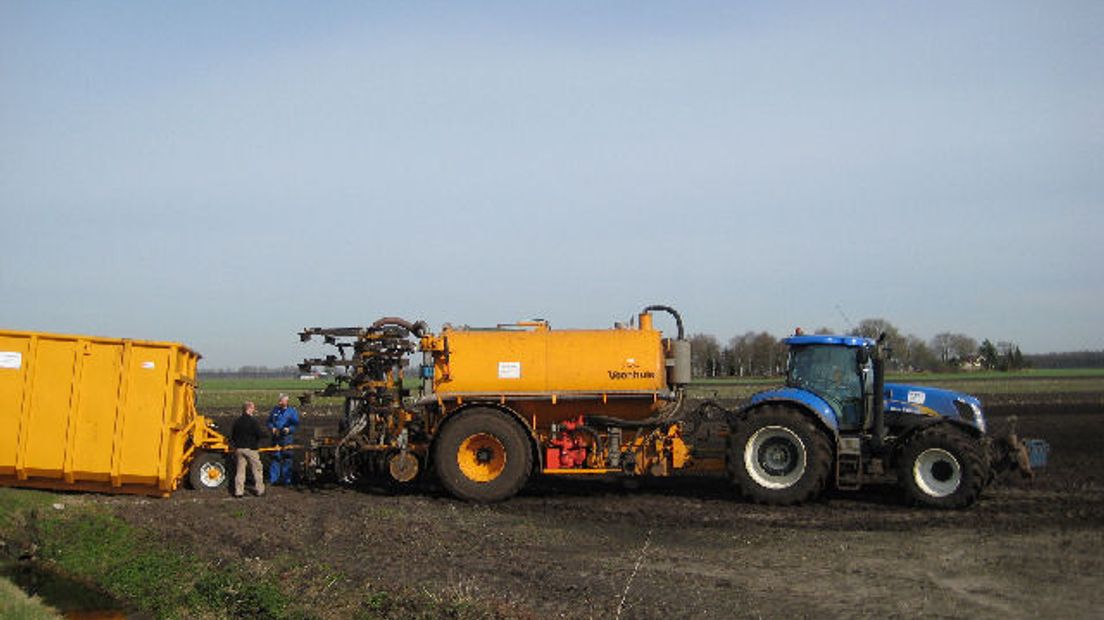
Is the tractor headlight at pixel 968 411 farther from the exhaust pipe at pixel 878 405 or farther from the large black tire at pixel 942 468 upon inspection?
the exhaust pipe at pixel 878 405

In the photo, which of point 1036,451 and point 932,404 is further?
point 932,404

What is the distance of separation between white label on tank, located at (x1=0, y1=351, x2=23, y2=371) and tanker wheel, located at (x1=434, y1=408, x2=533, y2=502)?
6433 millimetres

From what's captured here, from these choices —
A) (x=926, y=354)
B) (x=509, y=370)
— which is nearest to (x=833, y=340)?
(x=509, y=370)

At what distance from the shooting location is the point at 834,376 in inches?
621

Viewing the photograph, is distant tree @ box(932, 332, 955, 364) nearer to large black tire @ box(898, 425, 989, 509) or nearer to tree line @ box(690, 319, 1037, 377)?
tree line @ box(690, 319, 1037, 377)

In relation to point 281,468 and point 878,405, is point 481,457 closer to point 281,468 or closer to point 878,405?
point 281,468

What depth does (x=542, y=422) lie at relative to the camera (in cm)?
1669

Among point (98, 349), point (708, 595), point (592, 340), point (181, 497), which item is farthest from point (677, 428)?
point (98, 349)

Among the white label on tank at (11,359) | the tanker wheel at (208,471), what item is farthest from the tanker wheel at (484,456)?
the white label on tank at (11,359)

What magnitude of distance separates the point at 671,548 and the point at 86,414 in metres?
9.25

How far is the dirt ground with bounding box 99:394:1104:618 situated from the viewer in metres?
9.25

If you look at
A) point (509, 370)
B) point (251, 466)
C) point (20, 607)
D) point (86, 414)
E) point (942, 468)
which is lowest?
point (20, 607)

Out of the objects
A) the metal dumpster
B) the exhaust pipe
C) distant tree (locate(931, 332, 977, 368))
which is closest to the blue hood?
the exhaust pipe

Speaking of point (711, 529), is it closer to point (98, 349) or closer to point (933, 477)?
point (933, 477)
